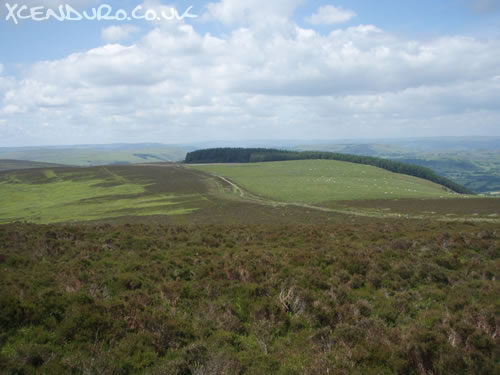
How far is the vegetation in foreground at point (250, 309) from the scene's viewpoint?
237 inches

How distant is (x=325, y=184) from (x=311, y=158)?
84.0 metres

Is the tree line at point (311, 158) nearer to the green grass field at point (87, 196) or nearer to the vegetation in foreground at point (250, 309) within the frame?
the green grass field at point (87, 196)

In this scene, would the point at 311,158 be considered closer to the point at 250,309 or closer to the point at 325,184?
the point at 325,184

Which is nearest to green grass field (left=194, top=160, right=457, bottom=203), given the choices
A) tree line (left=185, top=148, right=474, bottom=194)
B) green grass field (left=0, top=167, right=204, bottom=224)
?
green grass field (left=0, top=167, right=204, bottom=224)

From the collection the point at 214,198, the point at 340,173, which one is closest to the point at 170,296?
the point at 214,198

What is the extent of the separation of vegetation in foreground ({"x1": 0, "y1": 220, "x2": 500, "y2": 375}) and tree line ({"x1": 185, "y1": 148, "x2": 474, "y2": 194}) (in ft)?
433

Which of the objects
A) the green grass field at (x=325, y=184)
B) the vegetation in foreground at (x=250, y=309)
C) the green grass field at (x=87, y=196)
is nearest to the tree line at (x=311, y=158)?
the green grass field at (x=325, y=184)

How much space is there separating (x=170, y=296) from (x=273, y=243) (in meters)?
7.89

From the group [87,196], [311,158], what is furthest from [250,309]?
[311,158]

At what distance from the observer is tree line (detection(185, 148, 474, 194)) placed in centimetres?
12900

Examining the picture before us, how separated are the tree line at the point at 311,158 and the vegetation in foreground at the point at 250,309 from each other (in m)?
132

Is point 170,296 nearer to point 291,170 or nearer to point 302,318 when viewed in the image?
point 302,318

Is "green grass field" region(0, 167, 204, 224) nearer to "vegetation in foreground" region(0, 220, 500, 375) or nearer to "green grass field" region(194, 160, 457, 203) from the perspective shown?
"green grass field" region(194, 160, 457, 203)

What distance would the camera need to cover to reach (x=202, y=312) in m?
8.11
